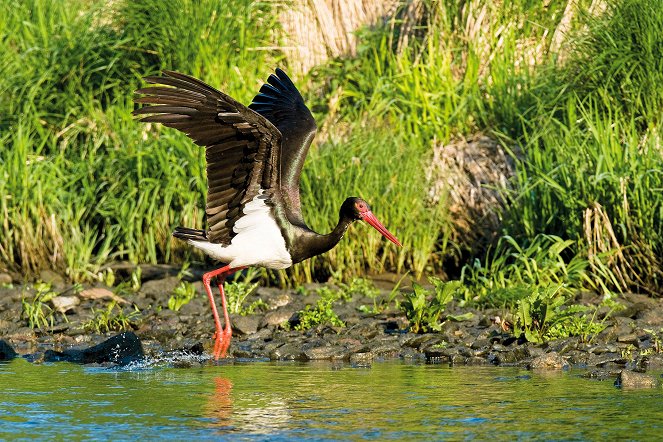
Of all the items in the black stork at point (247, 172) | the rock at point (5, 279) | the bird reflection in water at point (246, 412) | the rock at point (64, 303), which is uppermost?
the black stork at point (247, 172)

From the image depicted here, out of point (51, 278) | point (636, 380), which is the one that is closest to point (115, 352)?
point (51, 278)

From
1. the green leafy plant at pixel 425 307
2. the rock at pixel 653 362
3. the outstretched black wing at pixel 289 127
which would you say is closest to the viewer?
the rock at pixel 653 362

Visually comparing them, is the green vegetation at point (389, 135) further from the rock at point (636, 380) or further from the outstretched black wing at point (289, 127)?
the rock at point (636, 380)

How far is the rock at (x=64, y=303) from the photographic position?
321 inches

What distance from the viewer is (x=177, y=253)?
376 inches

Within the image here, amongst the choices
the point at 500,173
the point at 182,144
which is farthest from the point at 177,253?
the point at 500,173

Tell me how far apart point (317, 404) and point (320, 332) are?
2067 millimetres

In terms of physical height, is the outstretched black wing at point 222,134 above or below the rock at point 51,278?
above

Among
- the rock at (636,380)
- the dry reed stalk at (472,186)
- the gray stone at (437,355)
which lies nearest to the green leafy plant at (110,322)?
the gray stone at (437,355)

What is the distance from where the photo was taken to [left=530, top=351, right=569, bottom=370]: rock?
251 inches

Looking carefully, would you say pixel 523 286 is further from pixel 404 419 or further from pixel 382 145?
pixel 404 419

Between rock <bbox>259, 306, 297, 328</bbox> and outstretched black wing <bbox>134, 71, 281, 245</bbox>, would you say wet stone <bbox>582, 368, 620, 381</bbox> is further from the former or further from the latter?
rock <bbox>259, 306, 297, 328</bbox>

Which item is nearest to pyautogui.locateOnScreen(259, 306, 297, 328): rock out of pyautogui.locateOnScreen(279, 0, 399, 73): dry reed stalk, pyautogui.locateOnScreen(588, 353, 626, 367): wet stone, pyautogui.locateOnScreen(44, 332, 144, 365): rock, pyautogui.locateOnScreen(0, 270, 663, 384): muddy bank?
pyautogui.locateOnScreen(0, 270, 663, 384): muddy bank

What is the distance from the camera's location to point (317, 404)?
5355 mm
